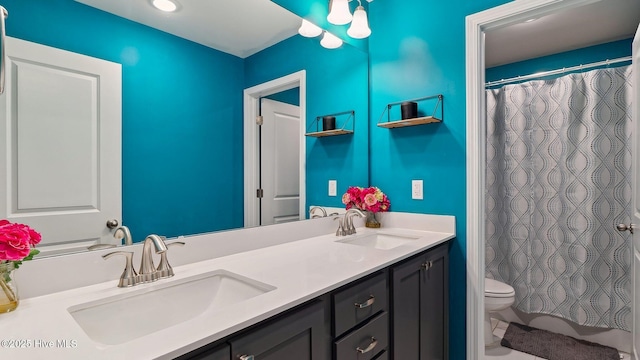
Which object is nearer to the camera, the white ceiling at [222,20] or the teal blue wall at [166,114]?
the teal blue wall at [166,114]

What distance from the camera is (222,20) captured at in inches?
52.5

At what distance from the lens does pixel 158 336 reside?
65cm

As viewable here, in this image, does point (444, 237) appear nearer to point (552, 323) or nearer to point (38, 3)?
point (552, 323)

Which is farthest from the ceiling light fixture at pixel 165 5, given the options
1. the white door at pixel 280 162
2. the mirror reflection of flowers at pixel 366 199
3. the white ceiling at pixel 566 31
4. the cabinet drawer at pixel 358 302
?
the white ceiling at pixel 566 31

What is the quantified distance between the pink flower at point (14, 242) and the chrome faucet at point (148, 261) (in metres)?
0.30

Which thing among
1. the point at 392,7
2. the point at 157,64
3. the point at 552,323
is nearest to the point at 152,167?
the point at 157,64

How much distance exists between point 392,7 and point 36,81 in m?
1.90

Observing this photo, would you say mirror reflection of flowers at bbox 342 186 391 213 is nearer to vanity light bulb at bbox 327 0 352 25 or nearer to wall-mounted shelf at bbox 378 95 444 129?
wall-mounted shelf at bbox 378 95 444 129

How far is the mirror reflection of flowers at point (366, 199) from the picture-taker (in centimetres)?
195

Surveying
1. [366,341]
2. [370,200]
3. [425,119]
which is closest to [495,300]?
[370,200]

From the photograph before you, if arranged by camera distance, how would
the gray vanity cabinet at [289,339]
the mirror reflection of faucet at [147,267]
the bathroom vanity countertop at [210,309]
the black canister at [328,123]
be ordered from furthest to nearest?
the black canister at [328,123] → the mirror reflection of faucet at [147,267] → the gray vanity cabinet at [289,339] → the bathroom vanity countertop at [210,309]

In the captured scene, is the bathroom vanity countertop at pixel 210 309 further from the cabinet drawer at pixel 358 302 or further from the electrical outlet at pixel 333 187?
the electrical outlet at pixel 333 187

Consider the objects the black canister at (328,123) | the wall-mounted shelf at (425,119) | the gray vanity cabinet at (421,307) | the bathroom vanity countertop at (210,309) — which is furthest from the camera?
the black canister at (328,123)

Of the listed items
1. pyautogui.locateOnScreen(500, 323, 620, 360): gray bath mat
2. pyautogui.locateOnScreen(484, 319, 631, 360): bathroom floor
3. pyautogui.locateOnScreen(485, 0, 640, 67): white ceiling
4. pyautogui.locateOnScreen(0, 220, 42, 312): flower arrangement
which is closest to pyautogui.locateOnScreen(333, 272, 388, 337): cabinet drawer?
pyautogui.locateOnScreen(0, 220, 42, 312): flower arrangement
